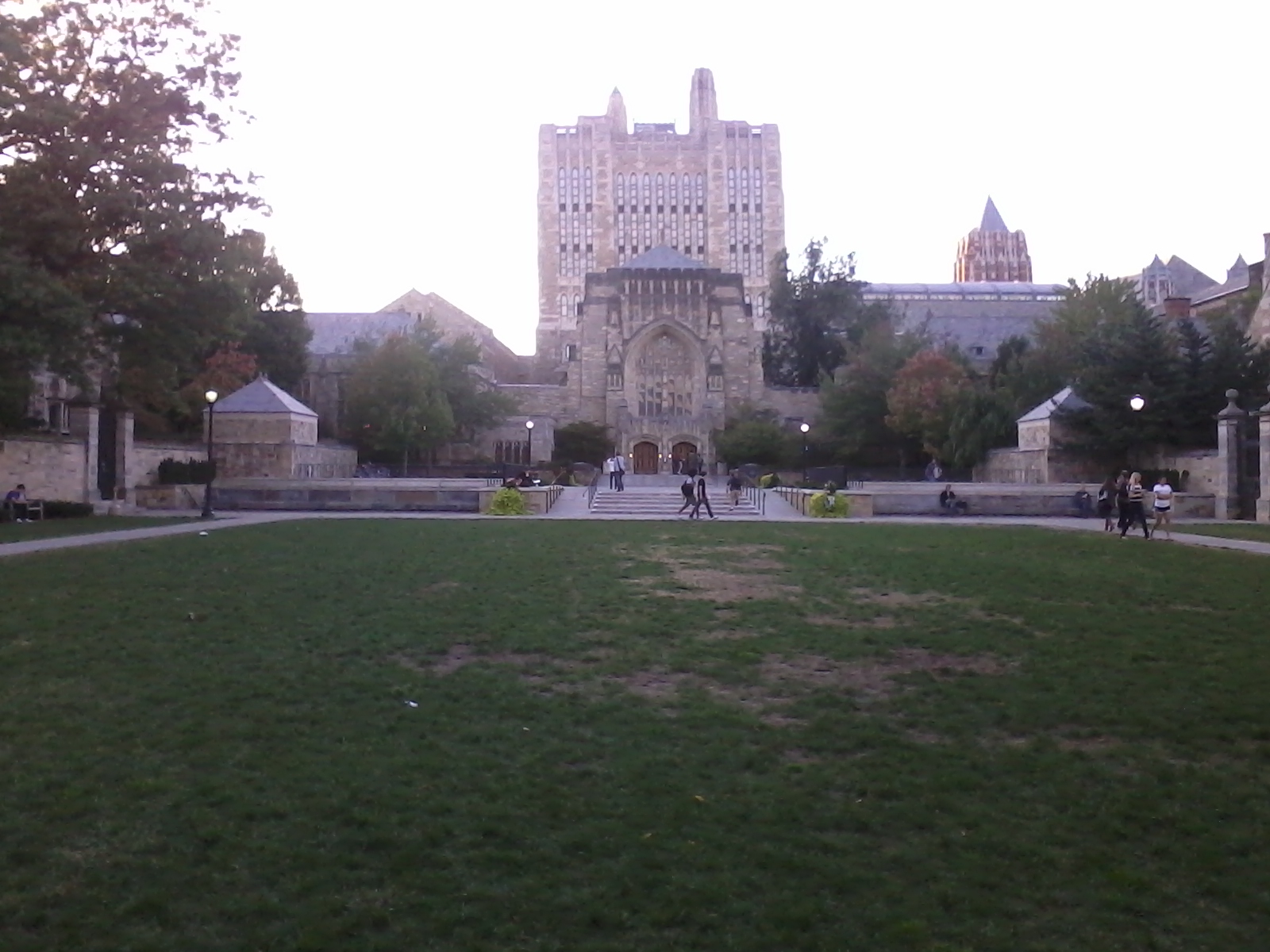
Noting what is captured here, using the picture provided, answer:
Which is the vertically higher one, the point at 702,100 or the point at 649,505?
the point at 702,100

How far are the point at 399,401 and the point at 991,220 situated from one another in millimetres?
98807

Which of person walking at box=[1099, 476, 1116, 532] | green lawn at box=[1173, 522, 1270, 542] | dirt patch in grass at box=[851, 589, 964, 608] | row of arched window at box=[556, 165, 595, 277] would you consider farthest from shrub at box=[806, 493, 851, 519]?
row of arched window at box=[556, 165, 595, 277]

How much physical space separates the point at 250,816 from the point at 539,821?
5.18 feet

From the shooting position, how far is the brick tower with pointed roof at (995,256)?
12800 centimetres

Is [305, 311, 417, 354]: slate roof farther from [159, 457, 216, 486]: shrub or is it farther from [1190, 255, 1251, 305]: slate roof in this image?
[1190, 255, 1251, 305]: slate roof

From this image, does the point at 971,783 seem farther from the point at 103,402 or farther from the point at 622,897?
the point at 103,402

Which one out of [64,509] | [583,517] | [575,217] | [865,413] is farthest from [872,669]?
[575,217]

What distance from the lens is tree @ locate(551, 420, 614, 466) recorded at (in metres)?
61.5

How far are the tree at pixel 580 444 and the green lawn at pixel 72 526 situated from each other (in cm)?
3479

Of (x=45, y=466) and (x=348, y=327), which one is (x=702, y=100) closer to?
(x=348, y=327)

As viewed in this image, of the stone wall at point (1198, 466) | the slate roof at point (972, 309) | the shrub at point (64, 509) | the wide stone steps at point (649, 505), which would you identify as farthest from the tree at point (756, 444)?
the shrub at point (64, 509)

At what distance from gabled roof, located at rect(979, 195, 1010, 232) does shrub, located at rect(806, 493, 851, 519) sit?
11045 centimetres

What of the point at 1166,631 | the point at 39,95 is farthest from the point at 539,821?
the point at 39,95

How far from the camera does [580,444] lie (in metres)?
61.5
